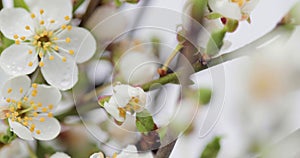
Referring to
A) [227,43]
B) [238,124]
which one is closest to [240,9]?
[227,43]

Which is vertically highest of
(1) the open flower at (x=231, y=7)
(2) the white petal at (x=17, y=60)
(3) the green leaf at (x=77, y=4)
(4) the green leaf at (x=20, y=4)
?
(1) the open flower at (x=231, y=7)

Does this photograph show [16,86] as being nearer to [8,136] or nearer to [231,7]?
[8,136]

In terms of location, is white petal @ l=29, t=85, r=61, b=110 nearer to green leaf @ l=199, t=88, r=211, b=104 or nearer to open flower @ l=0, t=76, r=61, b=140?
open flower @ l=0, t=76, r=61, b=140

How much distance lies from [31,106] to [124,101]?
72 mm

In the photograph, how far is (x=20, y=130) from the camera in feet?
1.17

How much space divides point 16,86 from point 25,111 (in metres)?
0.02

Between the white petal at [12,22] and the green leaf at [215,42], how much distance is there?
0.13 meters

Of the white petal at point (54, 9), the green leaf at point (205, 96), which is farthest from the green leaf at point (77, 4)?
the green leaf at point (205, 96)

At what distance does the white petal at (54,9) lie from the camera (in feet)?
1.26

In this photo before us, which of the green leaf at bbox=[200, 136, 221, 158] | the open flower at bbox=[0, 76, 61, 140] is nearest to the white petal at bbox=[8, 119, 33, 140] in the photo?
the open flower at bbox=[0, 76, 61, 140]

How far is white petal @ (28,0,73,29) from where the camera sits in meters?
0.38

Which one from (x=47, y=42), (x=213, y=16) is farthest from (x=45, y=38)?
(x=213, y=16)

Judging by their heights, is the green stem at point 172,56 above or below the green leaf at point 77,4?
below

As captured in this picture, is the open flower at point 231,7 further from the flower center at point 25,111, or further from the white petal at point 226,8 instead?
the flower center at point 25,111
